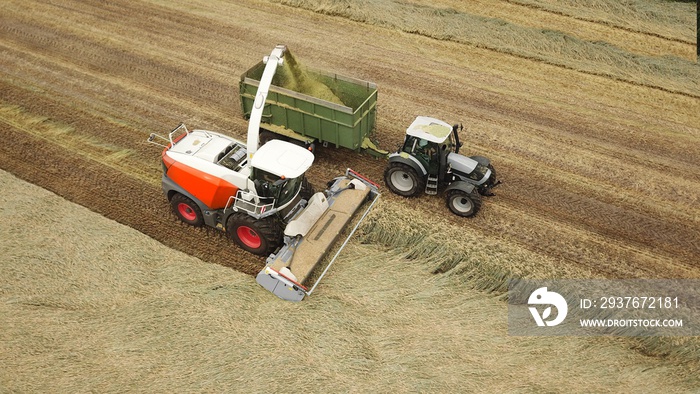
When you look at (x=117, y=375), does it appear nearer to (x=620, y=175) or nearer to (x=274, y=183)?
(x=274, y=183)

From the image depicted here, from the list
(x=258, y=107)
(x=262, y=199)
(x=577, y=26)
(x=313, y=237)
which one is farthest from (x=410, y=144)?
(x=577, y=26)

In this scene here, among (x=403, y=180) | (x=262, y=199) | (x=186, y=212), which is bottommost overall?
(x=186, y=212)

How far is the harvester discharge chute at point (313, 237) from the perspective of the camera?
9117 millimetres

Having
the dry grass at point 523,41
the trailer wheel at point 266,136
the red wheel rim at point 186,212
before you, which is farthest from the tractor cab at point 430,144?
the dry grass at point 523,41

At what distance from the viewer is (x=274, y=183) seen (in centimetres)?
927

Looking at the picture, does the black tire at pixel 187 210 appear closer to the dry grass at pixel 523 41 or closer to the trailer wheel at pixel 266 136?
the trailer wheel at pixel 266 136

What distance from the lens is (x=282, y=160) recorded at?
30.4 ft

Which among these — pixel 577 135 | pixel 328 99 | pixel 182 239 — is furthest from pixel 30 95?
pixel 577 135

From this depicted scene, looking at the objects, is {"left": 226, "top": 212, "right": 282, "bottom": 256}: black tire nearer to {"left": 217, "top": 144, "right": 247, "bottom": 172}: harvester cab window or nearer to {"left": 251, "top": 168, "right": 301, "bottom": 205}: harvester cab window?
{"left": 251, "top": 168, "right": 301, "bottom": 205}: harvester cab window

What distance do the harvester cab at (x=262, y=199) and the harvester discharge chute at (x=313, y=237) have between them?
2cm

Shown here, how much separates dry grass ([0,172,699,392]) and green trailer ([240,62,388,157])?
3148 millimetres

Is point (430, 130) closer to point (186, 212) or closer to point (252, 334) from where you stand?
point (186, 212)

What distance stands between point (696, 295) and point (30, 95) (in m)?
18.4

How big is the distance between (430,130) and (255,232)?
14.9ft
